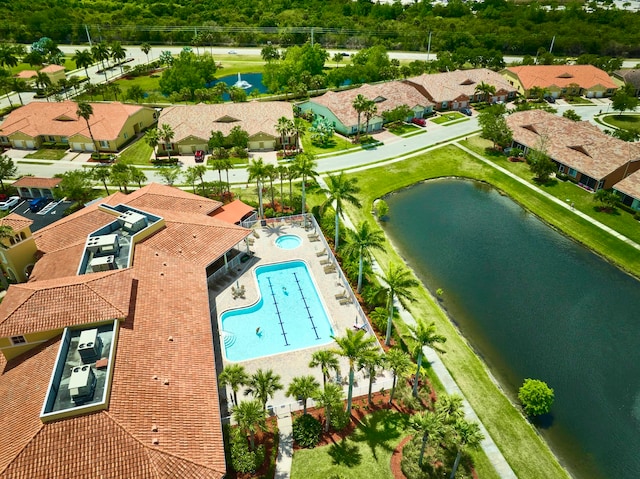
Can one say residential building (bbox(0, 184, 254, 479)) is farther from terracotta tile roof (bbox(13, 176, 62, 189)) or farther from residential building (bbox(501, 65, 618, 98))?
residential building (bbox(501, 65, 618, 98))

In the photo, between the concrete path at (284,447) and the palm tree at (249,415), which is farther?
the concrete path at (284,447)

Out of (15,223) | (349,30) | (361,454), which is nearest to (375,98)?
(15,223)

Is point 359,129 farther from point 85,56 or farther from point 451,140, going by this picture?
point 85,56

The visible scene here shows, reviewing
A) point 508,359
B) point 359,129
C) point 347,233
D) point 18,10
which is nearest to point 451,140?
point 359,129

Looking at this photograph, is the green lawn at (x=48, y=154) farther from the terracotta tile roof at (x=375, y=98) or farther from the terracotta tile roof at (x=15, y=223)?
the terracotta tile roof at (x=375, y=98)

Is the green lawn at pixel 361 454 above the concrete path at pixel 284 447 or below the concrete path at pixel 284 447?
below

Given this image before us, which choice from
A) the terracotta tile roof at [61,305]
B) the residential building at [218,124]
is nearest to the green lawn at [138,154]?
the residential building at [218,124]
